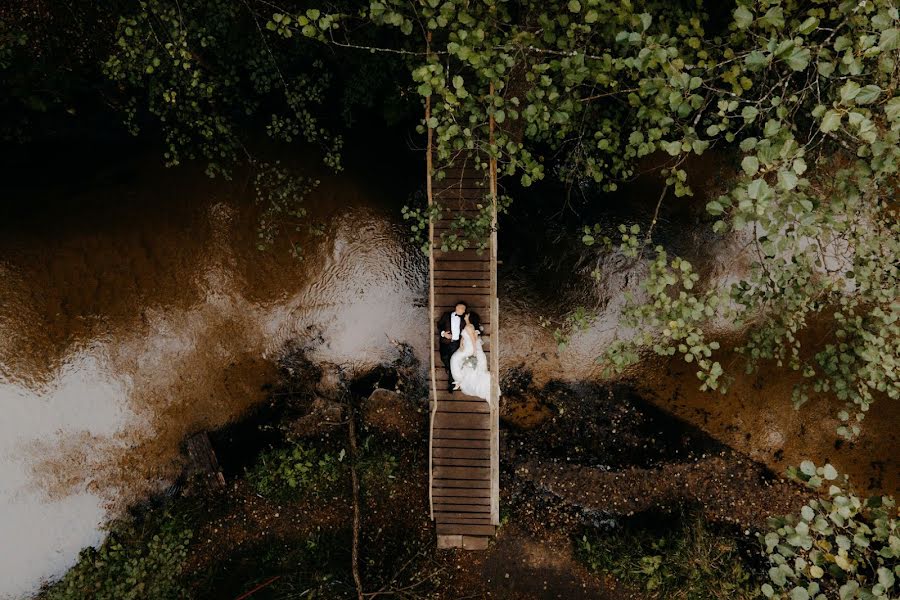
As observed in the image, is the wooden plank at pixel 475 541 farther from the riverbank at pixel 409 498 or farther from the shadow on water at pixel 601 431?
the shadow on water at pixel 601 431

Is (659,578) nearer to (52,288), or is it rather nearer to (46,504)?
(46,504)

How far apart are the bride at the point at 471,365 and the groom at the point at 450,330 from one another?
10 cm

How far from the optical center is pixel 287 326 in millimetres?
9898

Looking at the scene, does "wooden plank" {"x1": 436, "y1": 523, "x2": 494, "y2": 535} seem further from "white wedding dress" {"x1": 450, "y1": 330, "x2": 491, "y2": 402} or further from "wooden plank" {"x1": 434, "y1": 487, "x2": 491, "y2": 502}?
"white wedding dress" {"x1": 450, "y1": 330, "x2": 491, "y2": 402}

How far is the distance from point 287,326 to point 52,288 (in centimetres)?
451

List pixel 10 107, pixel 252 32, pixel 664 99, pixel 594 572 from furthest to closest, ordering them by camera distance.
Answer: pixel 594 572
pixel 10 107
pixel 252 32
pixel 664 99

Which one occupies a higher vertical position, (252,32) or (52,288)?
(252,32)

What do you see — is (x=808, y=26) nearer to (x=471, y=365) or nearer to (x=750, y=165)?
(x=750, y=165)

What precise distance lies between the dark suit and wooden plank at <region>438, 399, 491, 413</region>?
307mm

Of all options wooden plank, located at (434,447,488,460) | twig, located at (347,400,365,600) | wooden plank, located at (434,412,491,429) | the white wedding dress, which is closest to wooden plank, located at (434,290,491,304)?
the white wedding dress

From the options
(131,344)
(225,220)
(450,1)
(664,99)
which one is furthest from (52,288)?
(664,99)

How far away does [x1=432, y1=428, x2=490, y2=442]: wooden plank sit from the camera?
334 inches

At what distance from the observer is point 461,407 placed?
8.51m

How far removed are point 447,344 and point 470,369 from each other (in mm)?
587
